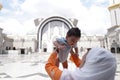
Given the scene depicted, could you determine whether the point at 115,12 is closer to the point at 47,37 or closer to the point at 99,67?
the point at 47,37

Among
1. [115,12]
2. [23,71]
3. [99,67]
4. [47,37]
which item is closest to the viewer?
[99,67]

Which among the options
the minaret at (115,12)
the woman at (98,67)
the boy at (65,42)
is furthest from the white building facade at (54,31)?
the woman at (98,67)

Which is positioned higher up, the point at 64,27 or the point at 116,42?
the point at 64,27

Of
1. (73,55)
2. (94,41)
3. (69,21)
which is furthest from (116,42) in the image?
(73,55)

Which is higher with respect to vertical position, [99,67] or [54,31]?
[54,31]

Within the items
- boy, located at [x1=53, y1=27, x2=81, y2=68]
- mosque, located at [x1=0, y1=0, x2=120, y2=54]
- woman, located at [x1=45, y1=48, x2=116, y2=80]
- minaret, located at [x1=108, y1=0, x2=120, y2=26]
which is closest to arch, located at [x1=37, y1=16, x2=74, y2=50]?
mosque, located at [x1=0, y1=0, x2=120, y2=54]

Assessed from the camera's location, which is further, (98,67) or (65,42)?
(65,42)

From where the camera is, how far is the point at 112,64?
0.59 metres

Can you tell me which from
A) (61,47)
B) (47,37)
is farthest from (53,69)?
(47,37)

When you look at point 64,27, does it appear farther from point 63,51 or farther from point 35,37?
point 63,51

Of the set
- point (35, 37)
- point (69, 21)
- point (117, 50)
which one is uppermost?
point (69, 21)

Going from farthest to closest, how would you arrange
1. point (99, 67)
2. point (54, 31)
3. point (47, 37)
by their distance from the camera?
point (47, 37) → point (54, 31) → point (99, 67)

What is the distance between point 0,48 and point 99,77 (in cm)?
2481

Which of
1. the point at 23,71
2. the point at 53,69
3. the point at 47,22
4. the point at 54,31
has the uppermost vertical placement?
the point at 47,22
